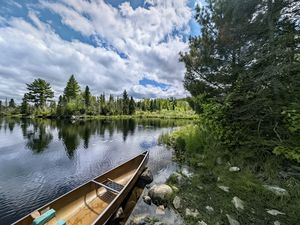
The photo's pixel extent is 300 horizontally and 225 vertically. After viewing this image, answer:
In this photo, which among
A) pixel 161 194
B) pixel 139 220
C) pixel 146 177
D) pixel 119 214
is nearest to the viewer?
pixel 139 220

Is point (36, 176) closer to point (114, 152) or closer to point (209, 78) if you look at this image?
point (114, 152)

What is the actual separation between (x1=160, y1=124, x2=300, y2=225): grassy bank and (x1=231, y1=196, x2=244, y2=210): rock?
0.22ft

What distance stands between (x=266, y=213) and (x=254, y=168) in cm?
203

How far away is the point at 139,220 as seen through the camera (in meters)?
4.48

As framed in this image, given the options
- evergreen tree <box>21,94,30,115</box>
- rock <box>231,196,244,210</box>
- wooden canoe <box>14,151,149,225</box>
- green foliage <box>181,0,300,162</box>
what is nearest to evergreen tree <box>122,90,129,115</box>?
evergreen tree <box>21,94,30,115</box>

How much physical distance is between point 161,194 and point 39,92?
188ft

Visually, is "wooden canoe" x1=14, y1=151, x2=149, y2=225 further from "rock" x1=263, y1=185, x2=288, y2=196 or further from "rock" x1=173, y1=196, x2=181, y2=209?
"rock" x1=263, y1=185, x2=288, y2=196

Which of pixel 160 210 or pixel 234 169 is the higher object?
pixel 234 169

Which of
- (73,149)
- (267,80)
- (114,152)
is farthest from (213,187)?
(73,149)

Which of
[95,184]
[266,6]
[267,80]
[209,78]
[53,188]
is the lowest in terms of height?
[53,188]

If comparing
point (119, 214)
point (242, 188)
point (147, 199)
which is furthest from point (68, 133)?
point (242, 188)

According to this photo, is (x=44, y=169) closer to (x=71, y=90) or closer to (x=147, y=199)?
(x=147, y=199)

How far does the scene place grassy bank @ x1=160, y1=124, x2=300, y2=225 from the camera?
12.7ft

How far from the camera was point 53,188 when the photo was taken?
22.8 feet
